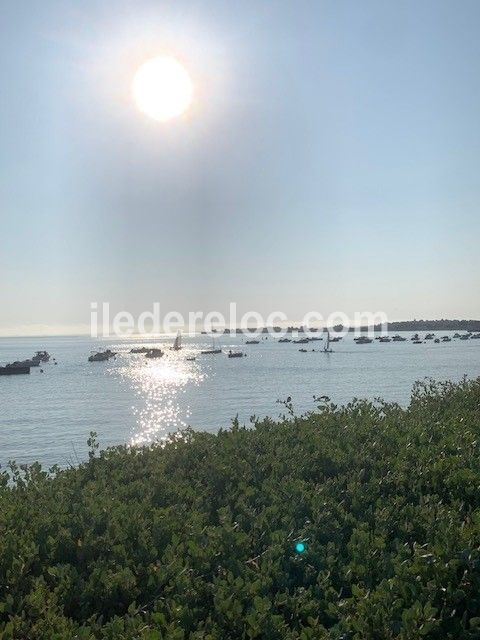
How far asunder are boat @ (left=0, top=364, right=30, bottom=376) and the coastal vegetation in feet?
284

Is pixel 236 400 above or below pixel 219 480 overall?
below

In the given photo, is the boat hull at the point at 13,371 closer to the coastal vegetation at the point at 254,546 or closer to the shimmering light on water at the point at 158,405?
the shimmering light on water at the point at 158,405

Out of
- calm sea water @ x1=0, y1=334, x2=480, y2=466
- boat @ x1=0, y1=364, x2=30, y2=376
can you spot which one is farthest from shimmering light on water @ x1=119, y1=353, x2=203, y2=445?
boat @ x1=0, y1=364, x2=30, y2=376

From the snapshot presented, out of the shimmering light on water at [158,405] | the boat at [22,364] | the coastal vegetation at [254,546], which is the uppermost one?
the coastal vegetation at [254,546]

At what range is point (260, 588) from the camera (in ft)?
14.5

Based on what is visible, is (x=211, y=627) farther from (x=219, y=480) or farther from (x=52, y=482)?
(x=52, y=482)

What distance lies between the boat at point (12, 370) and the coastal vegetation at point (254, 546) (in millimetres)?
86525

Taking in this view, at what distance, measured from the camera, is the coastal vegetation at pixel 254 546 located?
164 inches

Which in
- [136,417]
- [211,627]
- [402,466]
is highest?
[402,466]

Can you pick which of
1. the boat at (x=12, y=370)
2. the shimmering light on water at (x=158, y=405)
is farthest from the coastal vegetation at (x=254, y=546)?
the boat at (x=12, y=370)

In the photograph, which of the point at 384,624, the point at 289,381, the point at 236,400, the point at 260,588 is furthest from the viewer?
the point at 289,381

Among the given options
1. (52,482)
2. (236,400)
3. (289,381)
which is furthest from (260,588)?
(289,381)

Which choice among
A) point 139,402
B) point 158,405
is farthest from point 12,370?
point 158,405

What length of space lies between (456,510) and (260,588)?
2291mm
